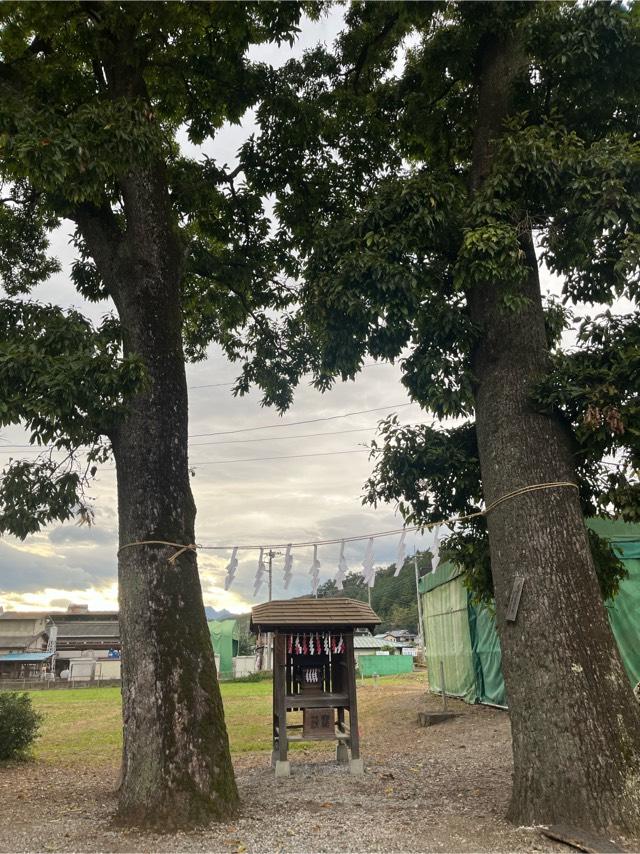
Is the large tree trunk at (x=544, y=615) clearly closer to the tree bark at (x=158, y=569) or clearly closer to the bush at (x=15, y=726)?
the tree bark at (x=158, y=569)

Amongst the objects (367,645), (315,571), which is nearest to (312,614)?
(315,571)

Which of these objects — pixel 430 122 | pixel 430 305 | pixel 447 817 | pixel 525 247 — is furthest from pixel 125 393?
pixel 430 122

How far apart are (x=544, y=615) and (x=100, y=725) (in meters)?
15.7

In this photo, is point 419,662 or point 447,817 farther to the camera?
point 419,662

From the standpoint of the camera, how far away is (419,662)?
4756 cm

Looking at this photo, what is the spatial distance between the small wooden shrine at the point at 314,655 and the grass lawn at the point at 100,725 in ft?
10.0

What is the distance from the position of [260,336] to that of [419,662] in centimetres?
4169

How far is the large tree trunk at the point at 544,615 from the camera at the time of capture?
5.00 meters

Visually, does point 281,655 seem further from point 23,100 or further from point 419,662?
point 419,662

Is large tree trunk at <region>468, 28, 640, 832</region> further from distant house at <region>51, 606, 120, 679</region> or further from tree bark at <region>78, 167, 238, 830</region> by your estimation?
distant house at <region>51, 606, 120, 679</region>

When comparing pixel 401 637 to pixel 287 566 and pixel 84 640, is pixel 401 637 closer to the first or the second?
pixel 84 640

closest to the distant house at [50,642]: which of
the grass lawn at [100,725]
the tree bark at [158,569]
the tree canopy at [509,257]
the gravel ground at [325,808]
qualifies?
the grass lawn at [100,725]

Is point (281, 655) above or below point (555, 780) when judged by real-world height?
above

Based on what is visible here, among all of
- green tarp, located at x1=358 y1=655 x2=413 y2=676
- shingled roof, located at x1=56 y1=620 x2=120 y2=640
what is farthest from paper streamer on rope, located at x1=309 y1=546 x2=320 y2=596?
shingled roof, located at x1=56 y1=620 x2=120 y2=640
